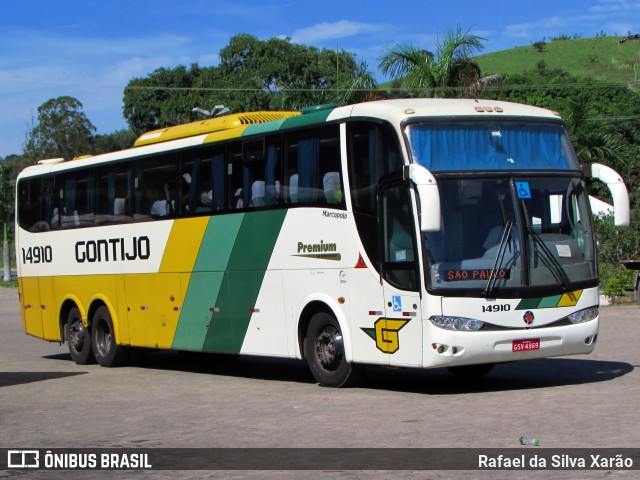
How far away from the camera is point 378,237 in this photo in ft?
45.3

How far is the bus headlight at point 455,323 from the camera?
13.0 meters

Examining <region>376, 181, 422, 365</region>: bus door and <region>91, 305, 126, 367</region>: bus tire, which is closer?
<region>376, 181, 422, 365</region>: bus door

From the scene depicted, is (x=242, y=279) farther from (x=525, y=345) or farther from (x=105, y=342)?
(x=105, y=342)

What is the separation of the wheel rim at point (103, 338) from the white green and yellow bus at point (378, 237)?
6.78 ft

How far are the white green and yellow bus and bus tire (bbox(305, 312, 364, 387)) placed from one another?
3 cm

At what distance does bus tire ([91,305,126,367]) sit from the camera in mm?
20281

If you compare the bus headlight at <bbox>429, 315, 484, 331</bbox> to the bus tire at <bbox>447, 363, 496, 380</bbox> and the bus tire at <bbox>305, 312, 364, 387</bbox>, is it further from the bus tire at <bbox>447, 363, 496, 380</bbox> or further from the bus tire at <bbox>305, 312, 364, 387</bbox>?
the bus tire at <bbox>447, 363, 496, 380</bbox>

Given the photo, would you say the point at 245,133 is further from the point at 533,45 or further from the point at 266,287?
the point at 533,45

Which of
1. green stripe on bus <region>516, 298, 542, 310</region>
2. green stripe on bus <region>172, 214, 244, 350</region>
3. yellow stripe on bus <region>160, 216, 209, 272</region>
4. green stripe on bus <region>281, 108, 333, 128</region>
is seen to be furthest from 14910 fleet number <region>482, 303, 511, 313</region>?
yellow stripe on bus <region>160, 216, 209, 272</region>

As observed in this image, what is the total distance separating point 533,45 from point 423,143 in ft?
429

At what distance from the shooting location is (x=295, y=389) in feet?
49.2

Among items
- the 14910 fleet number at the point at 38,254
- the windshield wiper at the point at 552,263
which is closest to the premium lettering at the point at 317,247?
the windshield wiper at the point at 552,263

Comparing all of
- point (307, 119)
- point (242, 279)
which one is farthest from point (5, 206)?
point (307, 119)

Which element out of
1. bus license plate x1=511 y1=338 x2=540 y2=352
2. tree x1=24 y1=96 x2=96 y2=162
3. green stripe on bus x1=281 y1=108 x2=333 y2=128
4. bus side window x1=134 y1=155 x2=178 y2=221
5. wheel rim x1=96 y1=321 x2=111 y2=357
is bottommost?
wheel rim x1=96 y1=321 x2=111 y2=357
